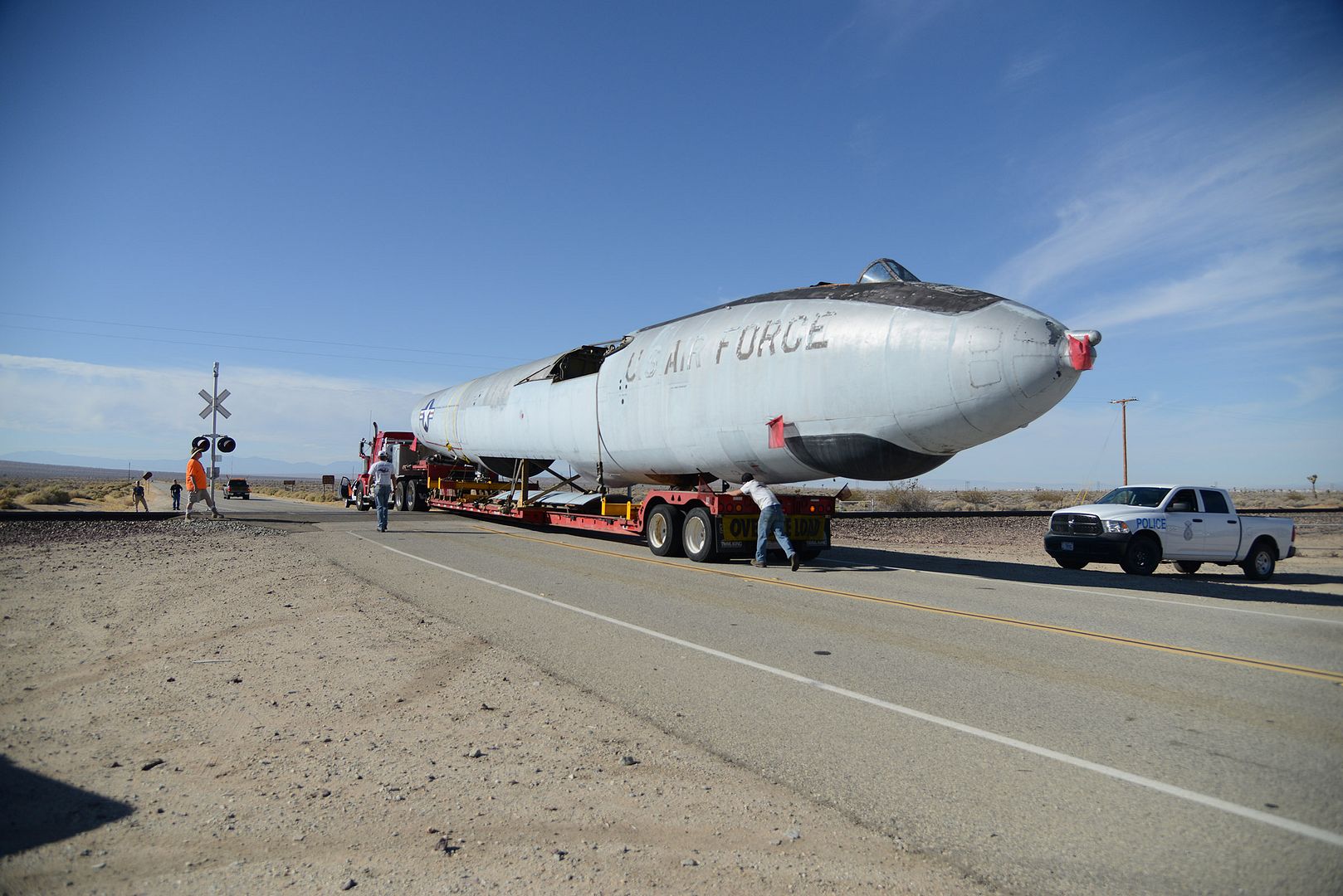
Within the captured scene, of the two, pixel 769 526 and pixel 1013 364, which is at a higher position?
pixel 1013 364

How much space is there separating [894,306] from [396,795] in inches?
375

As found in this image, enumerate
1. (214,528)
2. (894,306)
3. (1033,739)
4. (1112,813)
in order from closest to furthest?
(1112,813) < (1033,739) < (894,306) < (214,528)

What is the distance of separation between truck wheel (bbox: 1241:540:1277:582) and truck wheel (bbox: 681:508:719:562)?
10.3 metres

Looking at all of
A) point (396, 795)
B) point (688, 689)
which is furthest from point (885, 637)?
point (396, 795)

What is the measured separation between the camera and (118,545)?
15086 mm

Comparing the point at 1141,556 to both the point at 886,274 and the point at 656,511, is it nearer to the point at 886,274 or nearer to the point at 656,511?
the point at 886,274

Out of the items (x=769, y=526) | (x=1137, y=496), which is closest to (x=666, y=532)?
(x=769, y=526)

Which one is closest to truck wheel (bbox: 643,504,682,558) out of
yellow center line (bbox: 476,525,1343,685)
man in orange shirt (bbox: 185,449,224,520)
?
yellow center line (bbox: 476,525,1343,685)

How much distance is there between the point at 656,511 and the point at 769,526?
2.95m

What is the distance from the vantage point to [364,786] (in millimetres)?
4059

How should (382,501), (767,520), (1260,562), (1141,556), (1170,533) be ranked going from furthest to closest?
1. (382,501)
2. (1260,562)
3. (1170,533)
4. (1141,556)
5. (767,520)

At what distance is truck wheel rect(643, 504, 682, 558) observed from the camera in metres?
14.9

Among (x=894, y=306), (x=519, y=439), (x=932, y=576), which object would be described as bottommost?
(x=932, y=576)

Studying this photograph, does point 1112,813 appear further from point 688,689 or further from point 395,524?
point 395,524
